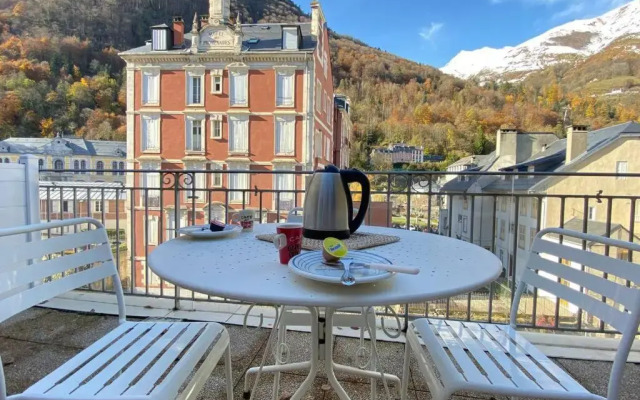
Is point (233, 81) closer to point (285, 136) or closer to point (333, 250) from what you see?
point (285, 136)

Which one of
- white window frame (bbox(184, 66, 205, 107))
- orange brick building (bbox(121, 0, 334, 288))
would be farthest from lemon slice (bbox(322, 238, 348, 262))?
white window frame (bbox(184, 66, 205, 107))

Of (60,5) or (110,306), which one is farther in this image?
(60,5)

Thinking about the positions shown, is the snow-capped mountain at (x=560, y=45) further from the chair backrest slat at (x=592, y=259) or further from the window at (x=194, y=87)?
the chair backrest slat at (x=592, y=259)

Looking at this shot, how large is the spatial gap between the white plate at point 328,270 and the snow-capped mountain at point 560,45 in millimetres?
32071

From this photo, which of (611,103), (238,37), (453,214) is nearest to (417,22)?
(611,103)

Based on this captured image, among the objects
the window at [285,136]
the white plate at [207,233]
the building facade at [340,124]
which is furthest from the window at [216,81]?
the white plate at [207,233]

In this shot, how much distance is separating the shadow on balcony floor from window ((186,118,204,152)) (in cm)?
1454

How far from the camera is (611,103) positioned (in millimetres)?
16984

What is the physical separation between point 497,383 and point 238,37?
16795 mm

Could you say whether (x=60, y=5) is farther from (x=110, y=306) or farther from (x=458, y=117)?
(x=110, y=306)

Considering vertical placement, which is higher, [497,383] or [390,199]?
[390,199]

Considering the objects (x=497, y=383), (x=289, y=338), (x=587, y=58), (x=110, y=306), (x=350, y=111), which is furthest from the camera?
(x=587, y=58)

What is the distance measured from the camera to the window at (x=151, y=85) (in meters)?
15.6

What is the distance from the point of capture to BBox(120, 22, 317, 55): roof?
15.4 m
